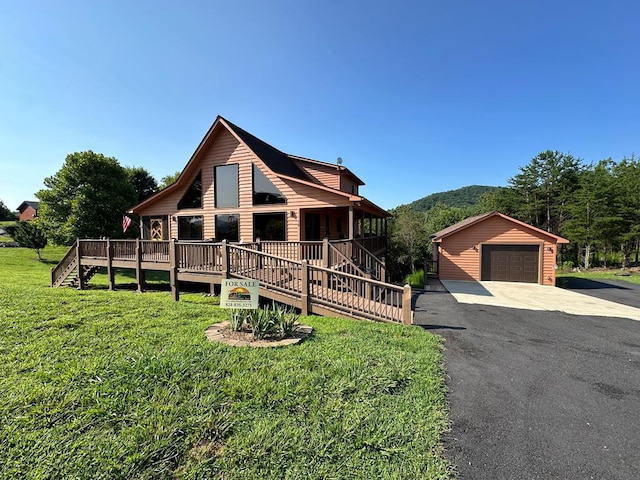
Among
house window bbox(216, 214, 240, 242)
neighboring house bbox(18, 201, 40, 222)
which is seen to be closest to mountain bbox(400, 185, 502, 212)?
house window bbox(216, 214, 240, 242)

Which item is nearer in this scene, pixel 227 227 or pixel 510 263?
pixel 227 227

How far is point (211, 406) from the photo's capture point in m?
3.07

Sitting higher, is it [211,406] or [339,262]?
[339,262]

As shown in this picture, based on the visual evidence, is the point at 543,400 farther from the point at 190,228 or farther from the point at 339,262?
the point at 190,228

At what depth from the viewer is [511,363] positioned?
4.64 meters

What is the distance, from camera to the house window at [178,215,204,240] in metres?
13.6

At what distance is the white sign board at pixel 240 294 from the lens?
5.19 m

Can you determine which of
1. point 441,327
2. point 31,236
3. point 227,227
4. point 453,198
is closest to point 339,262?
point 441,327

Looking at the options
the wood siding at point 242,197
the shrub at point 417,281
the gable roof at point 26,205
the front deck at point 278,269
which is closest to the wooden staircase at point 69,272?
the front deck at point 278,269

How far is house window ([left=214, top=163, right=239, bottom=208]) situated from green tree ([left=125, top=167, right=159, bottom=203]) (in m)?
22.4

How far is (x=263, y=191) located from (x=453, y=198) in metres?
94.1

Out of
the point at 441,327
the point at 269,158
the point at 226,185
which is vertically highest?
the point at 269,158

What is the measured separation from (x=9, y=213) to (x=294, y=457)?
8548 cm

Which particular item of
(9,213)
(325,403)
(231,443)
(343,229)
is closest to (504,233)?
(343,229)
